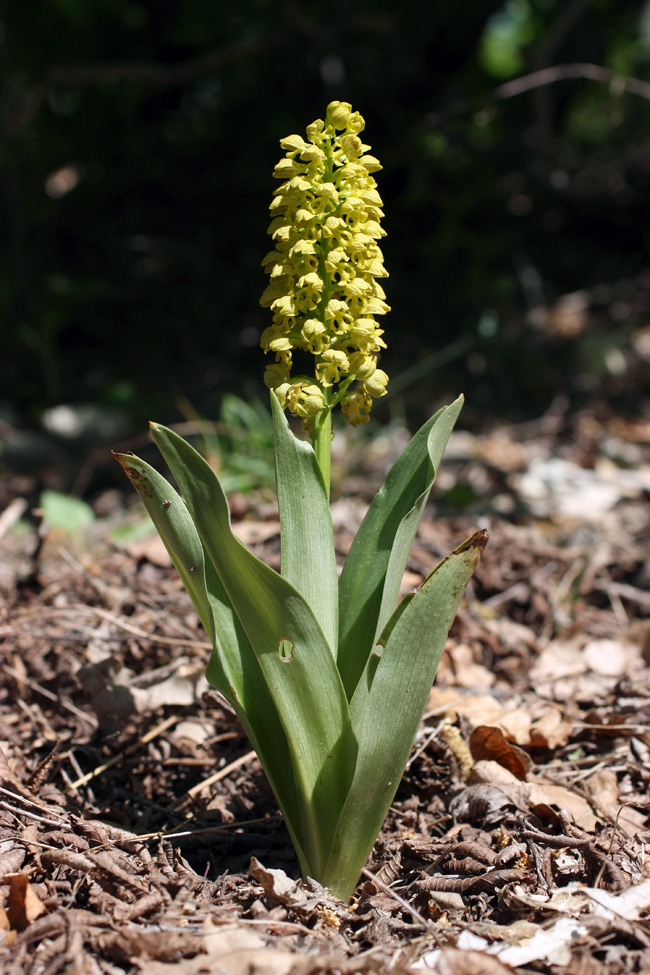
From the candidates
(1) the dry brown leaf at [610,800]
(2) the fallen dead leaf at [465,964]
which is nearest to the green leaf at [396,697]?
(2) the fallen dead leaf at [465,964]

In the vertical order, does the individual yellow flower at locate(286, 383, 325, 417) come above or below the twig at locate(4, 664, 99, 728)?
above

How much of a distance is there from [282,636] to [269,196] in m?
Result: 5.46

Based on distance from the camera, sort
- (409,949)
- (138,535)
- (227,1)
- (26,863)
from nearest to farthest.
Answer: (409,949)
(26,863)
(138,535)
(227,1)

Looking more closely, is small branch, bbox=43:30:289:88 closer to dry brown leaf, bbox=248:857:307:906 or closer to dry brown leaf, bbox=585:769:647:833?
dry brown leaf, bbox=585:769:647:833

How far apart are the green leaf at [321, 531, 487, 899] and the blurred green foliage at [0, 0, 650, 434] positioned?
12.4 feet

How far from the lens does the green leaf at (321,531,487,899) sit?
3.92 feet

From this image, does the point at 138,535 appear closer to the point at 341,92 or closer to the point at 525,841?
the point at 525,841

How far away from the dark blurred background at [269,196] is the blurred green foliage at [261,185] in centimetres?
2

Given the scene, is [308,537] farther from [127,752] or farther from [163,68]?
[163,68]

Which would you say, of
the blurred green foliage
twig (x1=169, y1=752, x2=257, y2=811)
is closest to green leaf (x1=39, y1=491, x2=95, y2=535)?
the blurred green foliage

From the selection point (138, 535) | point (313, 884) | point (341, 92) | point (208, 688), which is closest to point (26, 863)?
point (313, 884)

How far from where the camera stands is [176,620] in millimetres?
2127

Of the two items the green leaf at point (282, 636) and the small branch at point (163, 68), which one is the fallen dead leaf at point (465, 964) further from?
the small branch at point (163, 68)

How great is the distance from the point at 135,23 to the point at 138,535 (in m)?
3.96
